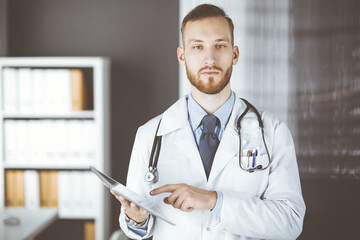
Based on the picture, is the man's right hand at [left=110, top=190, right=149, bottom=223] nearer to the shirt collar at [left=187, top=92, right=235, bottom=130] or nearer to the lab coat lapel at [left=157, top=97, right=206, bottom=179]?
the lab coat lapel at [left=157, top=97, right=206, bottom=179]

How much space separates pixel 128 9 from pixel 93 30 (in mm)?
323

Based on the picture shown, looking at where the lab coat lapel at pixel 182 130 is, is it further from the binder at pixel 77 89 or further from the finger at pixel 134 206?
the binder at pixel 77 89

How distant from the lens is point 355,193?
250cm

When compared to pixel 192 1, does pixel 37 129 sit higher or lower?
lower

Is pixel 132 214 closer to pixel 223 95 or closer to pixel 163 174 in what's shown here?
pixel 163 174

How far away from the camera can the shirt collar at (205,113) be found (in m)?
1.35

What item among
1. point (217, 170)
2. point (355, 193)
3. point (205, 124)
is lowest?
point (355, 193)

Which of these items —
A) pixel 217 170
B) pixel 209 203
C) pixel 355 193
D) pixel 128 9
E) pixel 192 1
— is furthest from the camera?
pixel 128 9

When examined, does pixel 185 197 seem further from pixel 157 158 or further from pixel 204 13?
pixel 204 13

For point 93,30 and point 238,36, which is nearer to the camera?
point 238,36

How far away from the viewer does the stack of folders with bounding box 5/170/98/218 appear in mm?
2908

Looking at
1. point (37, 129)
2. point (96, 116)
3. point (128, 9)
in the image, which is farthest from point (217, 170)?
A: point (128, 9)

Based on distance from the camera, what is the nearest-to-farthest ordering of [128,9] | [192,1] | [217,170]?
1. [217,170]
2. [192,1]
3. [128,9]

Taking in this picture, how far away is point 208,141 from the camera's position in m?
1.34
